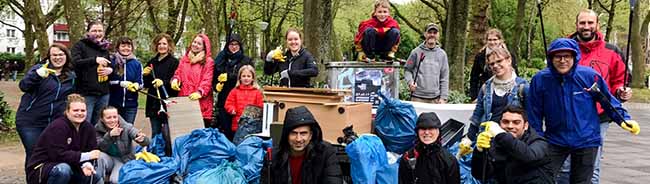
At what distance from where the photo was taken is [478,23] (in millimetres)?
15164

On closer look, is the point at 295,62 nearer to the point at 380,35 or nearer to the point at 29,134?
the point at 380,35

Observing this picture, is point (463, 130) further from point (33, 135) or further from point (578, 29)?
point (33, 135)

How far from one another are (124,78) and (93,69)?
0.38 meters

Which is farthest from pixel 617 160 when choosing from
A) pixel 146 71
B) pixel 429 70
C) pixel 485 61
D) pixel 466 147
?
pixel 146 71

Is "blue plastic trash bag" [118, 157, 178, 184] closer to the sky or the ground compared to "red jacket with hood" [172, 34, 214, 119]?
closer to the ground

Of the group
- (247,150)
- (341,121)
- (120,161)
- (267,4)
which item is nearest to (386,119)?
(341,121)

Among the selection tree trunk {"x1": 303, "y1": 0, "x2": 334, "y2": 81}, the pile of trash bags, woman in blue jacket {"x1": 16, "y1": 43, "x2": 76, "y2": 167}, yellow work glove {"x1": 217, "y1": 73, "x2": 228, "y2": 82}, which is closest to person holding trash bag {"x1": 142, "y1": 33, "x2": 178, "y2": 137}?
yellow work glove {"x1": 217, "y1": 73, "x2": 228, "y2": 82}

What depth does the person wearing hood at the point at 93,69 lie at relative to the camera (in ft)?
21.5

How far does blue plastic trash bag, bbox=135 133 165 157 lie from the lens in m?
6.23

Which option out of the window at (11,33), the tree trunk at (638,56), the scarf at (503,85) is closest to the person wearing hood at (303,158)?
the scarf at (503,85)

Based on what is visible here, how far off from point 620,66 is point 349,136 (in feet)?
7.61

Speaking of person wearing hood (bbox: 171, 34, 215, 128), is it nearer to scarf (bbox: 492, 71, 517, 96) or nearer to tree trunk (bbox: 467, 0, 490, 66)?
scarf (bbox: 492, 71, 517, 96)

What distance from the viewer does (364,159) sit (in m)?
5.22

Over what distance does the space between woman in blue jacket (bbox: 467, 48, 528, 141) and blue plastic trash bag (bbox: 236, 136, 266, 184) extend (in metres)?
1.86
